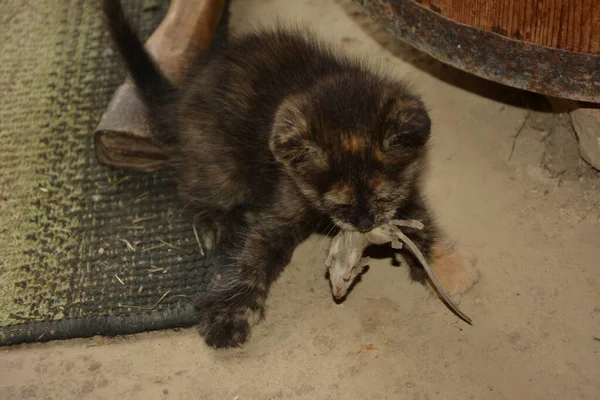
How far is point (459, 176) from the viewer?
3348mm

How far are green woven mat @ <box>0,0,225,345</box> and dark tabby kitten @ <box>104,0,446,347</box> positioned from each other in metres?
0.18

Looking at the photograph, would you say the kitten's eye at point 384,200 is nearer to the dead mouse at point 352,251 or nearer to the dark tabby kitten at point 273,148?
the dark tabby kitten at point 273,148

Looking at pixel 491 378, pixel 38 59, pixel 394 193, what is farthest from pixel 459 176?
pixel 38 59

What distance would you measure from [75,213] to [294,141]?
1.33 meters

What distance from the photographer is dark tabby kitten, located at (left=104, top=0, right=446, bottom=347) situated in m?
2.56

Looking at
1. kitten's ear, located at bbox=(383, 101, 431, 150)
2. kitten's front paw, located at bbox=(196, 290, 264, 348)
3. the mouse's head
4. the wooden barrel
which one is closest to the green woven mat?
kitten's front paw, located at bbox=(196, 290, 264, 348)

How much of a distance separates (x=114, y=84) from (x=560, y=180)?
2.23 meters

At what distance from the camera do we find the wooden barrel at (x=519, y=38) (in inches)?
94.6

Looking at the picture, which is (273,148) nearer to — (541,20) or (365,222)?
(365,222)

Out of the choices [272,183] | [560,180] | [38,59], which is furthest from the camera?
[38,59]

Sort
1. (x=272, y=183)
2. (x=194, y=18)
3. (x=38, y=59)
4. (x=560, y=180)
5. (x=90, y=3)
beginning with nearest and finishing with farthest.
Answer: (x=272, y=183)
(x=560, y=180)
(x=194, y=18)
(x=38, y=59)
(x=90, y=3)

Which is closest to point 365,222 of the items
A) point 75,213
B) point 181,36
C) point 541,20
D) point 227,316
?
point 227,316

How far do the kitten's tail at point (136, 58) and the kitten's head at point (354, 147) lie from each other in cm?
92

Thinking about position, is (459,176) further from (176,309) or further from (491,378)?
(176,309)
